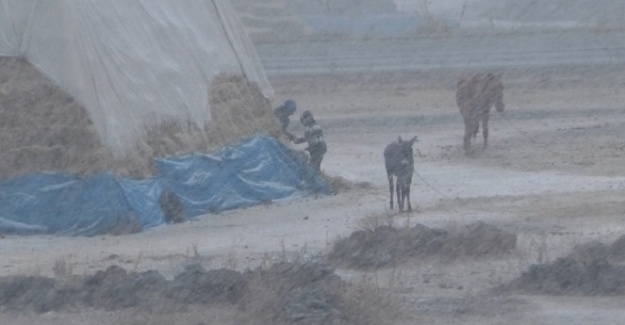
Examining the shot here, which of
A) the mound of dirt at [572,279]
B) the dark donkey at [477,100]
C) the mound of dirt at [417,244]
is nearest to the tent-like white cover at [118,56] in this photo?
the mound of dirt at [417,244]

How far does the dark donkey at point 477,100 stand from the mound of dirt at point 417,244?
9653 mm

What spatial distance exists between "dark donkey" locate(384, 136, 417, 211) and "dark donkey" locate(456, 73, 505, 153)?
645cm

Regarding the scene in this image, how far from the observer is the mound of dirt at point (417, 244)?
13.1 metres

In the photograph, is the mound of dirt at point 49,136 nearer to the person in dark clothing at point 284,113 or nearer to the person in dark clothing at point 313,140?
the person in dark clothing at point 313,140

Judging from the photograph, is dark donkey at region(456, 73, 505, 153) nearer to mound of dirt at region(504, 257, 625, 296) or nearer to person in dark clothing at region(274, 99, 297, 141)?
person in dark clothing at region(274, 99, 297, 141)

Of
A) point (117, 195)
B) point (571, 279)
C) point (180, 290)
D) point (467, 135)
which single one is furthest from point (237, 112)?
point (571, 279)

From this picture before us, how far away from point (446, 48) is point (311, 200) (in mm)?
29509

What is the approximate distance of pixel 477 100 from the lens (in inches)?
916

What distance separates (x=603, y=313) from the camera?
10.6 meters

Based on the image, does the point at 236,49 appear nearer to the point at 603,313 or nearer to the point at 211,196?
the point at 211,196

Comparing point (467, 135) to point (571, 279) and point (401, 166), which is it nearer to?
point (401, 166)

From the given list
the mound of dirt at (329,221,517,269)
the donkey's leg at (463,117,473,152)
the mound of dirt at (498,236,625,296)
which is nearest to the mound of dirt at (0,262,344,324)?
the mound of dirt at (498,236,625,296)

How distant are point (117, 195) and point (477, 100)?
342 inches

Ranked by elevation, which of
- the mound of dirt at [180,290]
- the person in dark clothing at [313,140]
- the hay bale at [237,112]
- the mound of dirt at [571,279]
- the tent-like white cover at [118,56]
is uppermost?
the tent-like white cover at [118,56]
